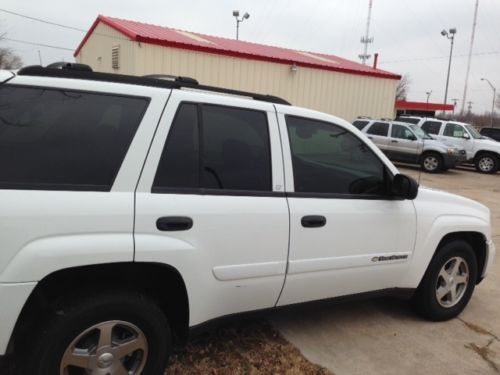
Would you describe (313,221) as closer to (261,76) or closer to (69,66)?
(69,66)

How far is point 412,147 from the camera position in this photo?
633 inches

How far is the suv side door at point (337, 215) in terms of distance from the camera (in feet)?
9.95

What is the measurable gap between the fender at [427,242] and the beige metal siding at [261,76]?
11184 mm

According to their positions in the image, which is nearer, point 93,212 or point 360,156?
point 93,212

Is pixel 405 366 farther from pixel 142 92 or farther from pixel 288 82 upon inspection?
pixel 288 82

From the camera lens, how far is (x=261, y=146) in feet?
9.69

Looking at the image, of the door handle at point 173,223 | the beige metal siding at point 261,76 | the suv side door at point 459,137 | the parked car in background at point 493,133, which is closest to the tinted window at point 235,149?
the door handle at point 173,223

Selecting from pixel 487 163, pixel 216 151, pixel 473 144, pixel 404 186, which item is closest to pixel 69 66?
pixel 216 151

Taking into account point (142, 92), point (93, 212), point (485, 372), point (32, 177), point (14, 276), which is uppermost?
point (142, 92)

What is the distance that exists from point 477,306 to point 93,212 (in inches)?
152

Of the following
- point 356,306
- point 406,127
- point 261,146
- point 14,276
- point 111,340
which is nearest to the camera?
point 14,276

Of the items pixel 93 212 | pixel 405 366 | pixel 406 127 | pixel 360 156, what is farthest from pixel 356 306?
pixel 406 127

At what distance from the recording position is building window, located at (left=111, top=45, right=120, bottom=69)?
50.2ft

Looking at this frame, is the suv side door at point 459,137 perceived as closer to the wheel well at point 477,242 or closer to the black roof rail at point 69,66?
the wheel well at point 477,242
